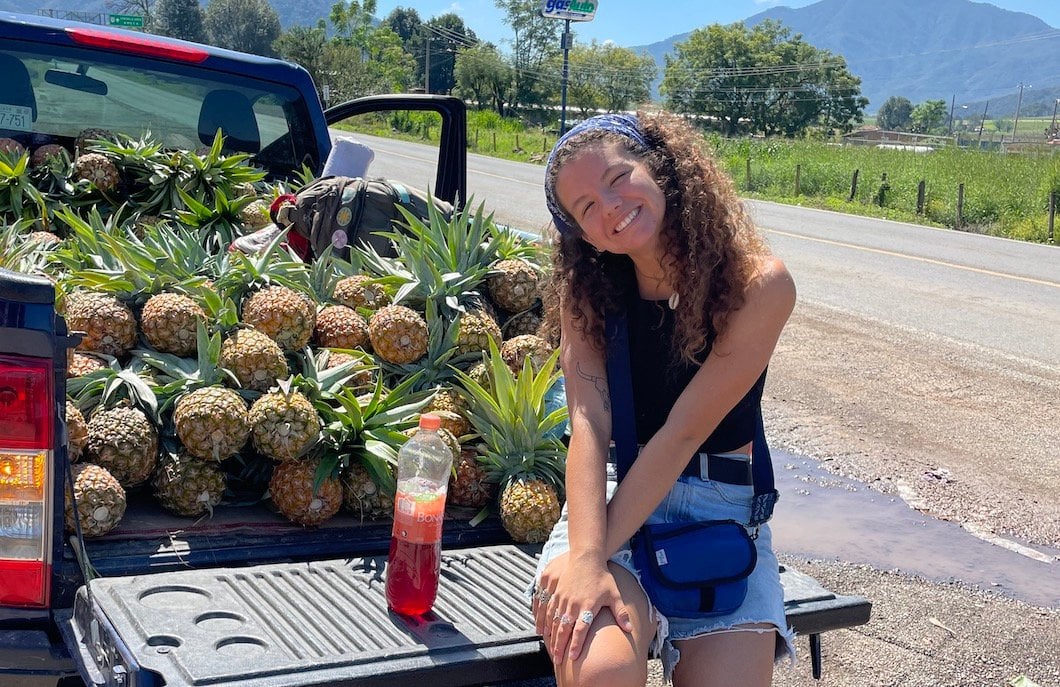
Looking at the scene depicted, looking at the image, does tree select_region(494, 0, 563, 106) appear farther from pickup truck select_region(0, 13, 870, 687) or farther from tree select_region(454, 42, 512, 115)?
pickup truck select_region(0, 13, 870, 687)

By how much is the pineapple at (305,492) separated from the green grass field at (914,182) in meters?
19.0

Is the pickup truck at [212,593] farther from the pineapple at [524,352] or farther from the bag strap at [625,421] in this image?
the pineapple at [524,352]

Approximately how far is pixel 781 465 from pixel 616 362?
3722 mm

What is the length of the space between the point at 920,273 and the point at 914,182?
15.9 meters

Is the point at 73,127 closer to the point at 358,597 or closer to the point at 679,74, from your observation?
the point at 358,597

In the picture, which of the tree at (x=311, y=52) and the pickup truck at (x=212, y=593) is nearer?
the pickup truck at (x=212, y=593)

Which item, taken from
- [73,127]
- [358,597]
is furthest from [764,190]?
[358,597]

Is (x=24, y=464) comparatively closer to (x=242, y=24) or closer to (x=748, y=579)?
(x=748, y=579)

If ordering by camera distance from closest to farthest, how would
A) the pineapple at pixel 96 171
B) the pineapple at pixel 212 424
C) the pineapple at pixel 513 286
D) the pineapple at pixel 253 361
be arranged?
the pineapple at pixel 212 424, the pineapple at pixel 253 361, the pineapple at pixel 513 286, the pineapple at pixel 96 171

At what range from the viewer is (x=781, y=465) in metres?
6.40

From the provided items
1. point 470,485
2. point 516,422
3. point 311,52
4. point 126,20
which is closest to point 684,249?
point 516,422

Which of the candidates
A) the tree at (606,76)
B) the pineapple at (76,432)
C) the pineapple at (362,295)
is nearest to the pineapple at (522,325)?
the pineapple at (362,295)

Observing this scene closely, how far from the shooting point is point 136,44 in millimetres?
4781

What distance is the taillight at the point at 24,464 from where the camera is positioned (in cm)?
210
